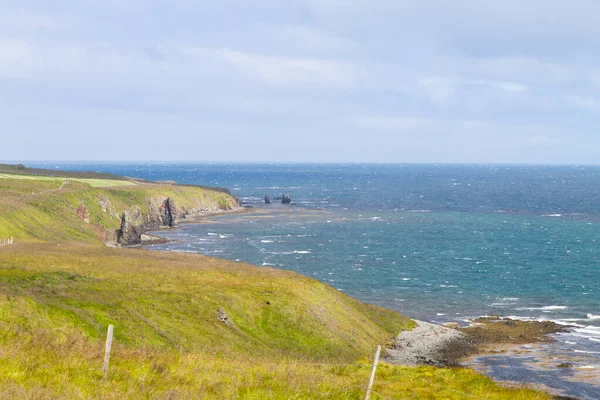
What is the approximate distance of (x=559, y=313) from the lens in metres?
75.8

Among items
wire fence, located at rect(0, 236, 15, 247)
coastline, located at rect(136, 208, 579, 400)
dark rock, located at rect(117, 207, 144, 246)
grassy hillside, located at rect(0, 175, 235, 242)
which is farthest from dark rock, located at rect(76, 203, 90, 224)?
coastline, located at rect(136, 208, 579, 400)

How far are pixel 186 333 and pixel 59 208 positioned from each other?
80.1 m

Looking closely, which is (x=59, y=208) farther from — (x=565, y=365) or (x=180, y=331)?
(x=565, y=365)

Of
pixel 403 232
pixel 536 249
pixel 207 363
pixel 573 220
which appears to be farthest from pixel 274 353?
pixel 573 220

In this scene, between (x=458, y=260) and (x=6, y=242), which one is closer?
(x=6, y=242)

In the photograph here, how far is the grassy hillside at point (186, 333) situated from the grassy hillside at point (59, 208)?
19.0 meters

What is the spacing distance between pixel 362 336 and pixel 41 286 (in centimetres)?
2956

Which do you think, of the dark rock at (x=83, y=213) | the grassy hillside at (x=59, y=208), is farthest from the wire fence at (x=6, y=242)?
the dark rock at (x=83, y=213)

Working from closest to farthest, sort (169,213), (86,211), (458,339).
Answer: (458,339) → (86,211) → (169,213)

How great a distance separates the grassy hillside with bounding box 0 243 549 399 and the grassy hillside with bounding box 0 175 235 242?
19006mm

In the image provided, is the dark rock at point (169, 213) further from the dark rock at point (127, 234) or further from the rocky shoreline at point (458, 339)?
the rocky shoreline at point (458, 339)

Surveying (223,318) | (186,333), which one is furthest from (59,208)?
(186,333)

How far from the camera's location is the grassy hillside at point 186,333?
21188mm

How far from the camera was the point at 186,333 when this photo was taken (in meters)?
46.0
